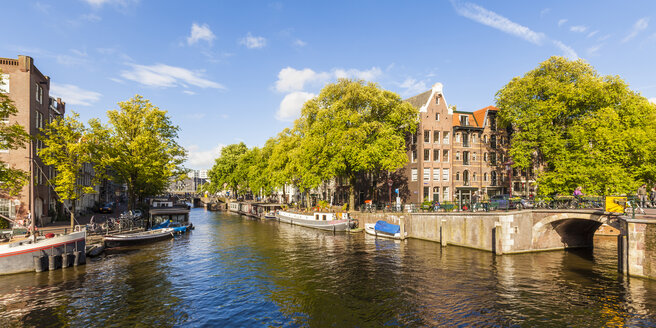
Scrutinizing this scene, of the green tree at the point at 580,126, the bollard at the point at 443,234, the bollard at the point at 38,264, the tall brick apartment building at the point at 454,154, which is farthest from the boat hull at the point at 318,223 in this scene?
the bollard at the point at 38,264

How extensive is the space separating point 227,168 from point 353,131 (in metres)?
65.4

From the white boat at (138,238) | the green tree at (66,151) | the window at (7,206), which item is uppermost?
the green tree at (66,151)

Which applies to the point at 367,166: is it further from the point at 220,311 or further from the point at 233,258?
the point at 220,311

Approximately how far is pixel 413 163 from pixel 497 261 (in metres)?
29.2

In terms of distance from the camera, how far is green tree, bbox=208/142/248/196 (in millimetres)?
103312

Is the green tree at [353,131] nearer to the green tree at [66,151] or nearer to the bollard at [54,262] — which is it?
the green tree at [66,151]

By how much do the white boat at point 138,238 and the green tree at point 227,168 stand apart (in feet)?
186

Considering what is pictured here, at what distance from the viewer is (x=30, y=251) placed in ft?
80.1

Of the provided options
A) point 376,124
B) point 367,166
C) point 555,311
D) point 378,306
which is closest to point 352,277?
point 378,306

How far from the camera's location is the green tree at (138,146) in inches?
1579

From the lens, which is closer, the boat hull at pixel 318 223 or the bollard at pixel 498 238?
the bollard at pixel 498 238

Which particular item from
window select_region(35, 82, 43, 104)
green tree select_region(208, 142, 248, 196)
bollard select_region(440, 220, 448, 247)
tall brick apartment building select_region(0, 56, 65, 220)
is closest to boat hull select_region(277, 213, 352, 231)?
bollard select_region(440, 220, 448, 247)

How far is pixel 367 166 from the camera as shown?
160 feet

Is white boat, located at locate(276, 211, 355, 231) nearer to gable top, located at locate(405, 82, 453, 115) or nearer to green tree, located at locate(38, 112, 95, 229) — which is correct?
gable top, located at locate(405, 82, 453, 115)
